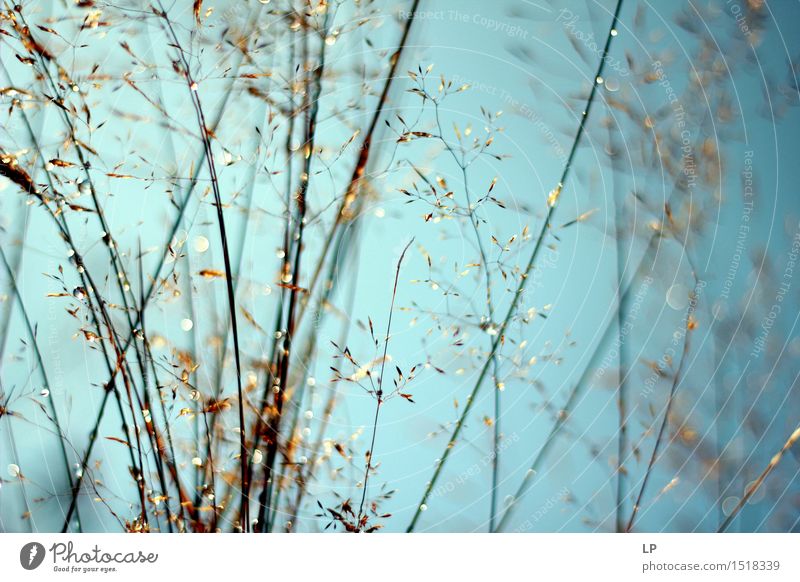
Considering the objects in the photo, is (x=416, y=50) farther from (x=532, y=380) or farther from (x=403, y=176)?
(x=532, y=380)

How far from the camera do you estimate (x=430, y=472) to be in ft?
2.50

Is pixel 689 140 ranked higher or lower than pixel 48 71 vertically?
lower

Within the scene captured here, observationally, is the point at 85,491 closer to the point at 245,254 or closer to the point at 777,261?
the point at 245,254

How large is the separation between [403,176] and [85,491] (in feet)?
1.43

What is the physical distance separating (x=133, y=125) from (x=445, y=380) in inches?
15.6
